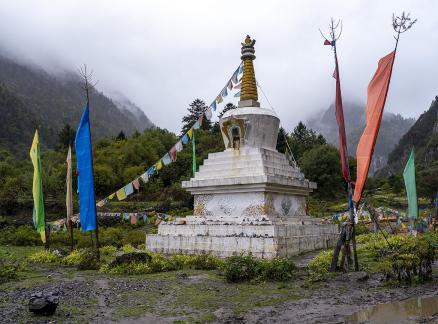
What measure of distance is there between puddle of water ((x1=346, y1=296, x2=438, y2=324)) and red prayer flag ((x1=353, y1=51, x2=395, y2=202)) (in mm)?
2425

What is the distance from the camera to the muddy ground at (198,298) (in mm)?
6133

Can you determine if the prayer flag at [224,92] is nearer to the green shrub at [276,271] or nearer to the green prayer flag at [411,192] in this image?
the green prayer flag at [411,192]

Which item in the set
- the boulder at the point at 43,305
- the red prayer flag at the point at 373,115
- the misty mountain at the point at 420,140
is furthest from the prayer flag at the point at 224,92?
the misty mountain at the point at 420,140

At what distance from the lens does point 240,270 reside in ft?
29.0

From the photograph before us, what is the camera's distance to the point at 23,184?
4081 cm

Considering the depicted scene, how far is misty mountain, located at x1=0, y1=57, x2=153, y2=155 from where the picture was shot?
78.8m

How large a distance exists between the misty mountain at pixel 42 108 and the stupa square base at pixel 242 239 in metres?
57.6

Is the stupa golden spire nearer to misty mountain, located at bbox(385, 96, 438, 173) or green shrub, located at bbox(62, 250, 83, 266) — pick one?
green shrub, located at bbox(62, 250, 83, 266)

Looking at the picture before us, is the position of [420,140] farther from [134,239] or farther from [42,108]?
[134,239]

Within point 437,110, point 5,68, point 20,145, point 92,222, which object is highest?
point 5,68

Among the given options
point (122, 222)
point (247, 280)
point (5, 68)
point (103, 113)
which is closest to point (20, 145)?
point (122, 222)


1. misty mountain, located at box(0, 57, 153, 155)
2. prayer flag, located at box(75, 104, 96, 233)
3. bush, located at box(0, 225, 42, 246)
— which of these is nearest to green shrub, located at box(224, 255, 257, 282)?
prayer flag, located at box(75, 104, 96, 233)

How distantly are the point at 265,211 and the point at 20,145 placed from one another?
72099 mm

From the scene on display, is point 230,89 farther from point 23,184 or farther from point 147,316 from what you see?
point 23,184
